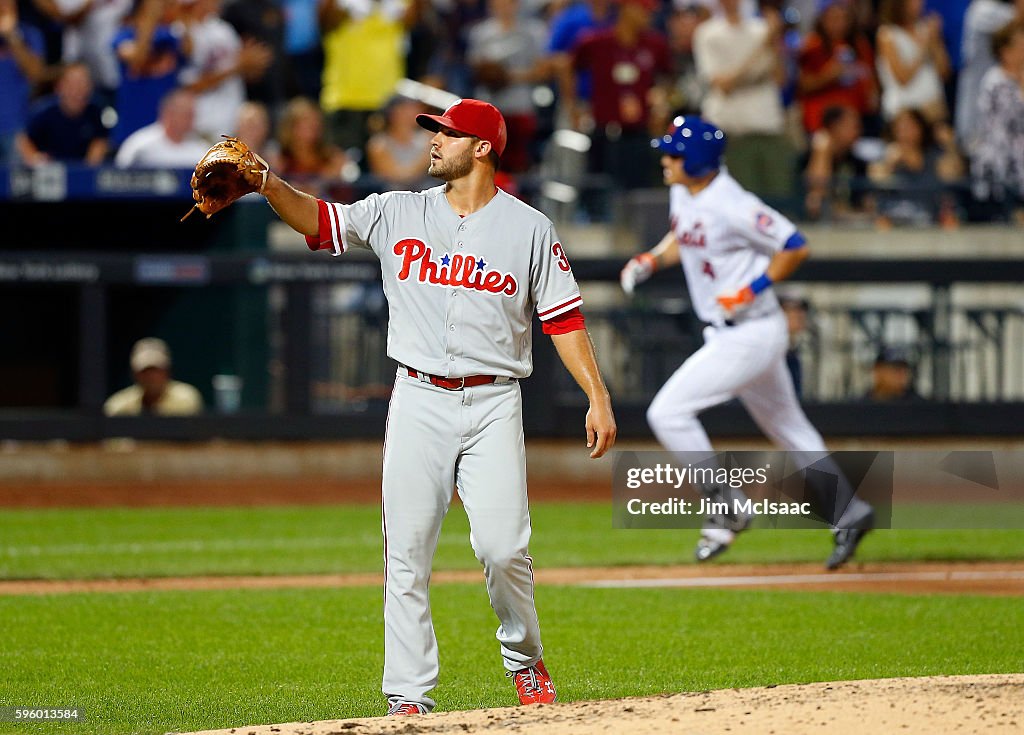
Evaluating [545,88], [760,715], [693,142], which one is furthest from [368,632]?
[545,88]

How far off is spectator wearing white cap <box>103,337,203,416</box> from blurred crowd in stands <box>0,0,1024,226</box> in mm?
1661

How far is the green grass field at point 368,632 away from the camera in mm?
5766

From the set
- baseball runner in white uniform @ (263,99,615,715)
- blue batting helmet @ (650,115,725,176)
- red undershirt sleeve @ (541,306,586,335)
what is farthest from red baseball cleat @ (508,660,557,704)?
blue batting helmet @ (650,115,725,176)

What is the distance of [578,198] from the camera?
14.3 meters

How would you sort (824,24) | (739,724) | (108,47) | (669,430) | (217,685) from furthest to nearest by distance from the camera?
(824,24) → (108,47) → (669,430) → (217,685) → (739,724)

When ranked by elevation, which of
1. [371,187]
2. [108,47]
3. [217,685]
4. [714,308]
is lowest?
[217,685]

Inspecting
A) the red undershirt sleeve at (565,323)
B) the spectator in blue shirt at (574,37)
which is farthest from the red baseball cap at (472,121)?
the spectator in blue shirt at (574,37)

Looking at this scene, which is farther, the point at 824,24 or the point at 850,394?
the point at 824,24

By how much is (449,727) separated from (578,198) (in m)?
10.1

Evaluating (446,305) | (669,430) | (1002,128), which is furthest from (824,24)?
(446,305)

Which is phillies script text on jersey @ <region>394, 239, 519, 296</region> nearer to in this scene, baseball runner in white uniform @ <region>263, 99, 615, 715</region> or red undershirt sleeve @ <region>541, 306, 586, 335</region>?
baseball runner in white uniform @ <region>263, 99, 615, 715</region>

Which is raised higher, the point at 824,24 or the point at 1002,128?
the point at 824,24

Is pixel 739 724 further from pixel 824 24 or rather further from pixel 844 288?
pixel 824 24

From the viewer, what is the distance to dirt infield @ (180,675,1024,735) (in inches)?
176
